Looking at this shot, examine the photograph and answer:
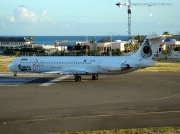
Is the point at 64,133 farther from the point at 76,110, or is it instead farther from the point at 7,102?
the point at 7,102

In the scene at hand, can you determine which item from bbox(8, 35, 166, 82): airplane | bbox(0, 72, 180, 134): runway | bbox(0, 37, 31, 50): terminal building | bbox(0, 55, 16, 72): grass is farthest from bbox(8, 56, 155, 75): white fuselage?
bbox(0, 37, 31, 50): terminal building

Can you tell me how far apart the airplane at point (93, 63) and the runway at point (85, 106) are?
2541 millimetres

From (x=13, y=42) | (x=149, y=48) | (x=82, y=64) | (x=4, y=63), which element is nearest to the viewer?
(x=149, y=48)

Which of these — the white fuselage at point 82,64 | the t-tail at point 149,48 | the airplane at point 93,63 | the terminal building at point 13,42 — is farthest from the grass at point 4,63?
the terminal building at point 13,42

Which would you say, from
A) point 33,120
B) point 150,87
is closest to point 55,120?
point 33,120

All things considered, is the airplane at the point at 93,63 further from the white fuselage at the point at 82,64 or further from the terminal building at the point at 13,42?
the terminal building at the point at 13,42

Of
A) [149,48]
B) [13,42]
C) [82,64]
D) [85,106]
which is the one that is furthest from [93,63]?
[13,42]

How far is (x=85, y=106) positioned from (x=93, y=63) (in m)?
16.3

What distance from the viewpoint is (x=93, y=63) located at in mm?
39844

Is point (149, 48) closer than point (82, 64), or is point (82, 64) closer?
point (149, 48)

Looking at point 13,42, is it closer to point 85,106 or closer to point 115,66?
point 115,66

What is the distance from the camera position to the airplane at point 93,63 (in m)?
→ 38.0

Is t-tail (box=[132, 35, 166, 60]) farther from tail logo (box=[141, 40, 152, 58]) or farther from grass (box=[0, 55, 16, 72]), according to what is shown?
grass (box=[0, 55, 16, 72])

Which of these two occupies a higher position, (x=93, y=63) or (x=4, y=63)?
(x=93, y=63)
